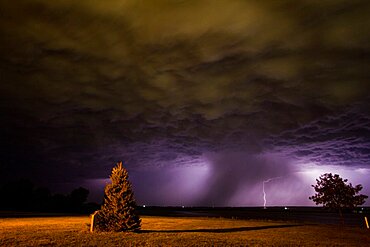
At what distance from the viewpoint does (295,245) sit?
18.4 meters

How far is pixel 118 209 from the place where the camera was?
23.0 metres

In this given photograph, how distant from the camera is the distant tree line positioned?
89.3 metres

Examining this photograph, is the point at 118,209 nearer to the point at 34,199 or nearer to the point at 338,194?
the point at 338,194

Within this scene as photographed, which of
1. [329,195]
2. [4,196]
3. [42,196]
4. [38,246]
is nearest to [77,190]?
[42,196]

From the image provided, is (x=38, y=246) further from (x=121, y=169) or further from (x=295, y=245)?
(x=295, y=245)

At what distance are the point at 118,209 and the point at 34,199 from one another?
85354 millimetres

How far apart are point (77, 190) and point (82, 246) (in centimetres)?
10509

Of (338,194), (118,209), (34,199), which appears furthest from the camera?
(34,199)

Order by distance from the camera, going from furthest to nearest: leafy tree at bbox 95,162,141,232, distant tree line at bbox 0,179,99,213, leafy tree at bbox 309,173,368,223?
1. distant tree line at bbox 0,179,99,213
2. leafy tree at bbox 309,173,368,223
3. leafy tree at bbox 95,162,141,232

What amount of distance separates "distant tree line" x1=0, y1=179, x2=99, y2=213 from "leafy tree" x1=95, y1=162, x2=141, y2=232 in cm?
6870

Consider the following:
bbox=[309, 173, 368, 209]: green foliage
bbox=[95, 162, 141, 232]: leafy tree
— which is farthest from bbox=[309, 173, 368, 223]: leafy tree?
bbox=[95, 162, 141, 232]: leafy tree

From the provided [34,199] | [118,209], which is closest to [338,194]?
[118,209]

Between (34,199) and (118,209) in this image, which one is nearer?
(118,209)

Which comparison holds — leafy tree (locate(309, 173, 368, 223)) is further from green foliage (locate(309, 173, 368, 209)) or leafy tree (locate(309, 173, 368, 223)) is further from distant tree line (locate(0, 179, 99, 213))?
distant tree line (locate(0, 179, 99, 213))
